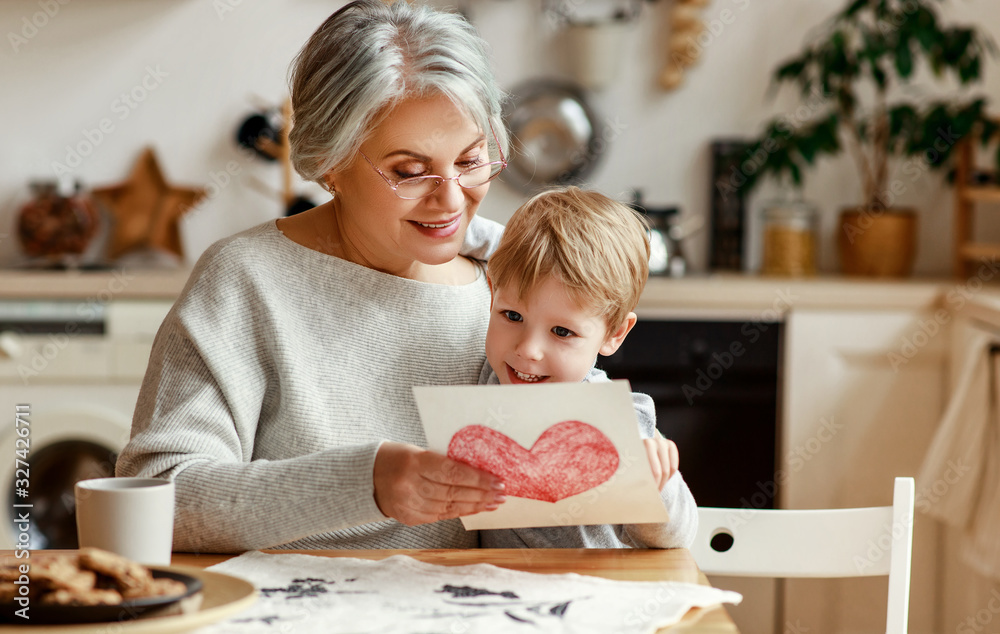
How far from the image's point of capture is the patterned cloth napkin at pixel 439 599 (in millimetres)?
759

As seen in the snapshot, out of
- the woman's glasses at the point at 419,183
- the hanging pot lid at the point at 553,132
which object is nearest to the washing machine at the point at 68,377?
the hanging pot lid at the point at 553,132

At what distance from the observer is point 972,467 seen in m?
2.09

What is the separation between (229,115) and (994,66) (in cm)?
218

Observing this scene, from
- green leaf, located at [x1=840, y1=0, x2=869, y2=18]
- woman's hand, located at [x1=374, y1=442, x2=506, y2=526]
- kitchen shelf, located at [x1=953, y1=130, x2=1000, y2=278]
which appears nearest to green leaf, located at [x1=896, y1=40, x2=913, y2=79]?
green leaf, located at [x1=840, y1=0, x2=869, y2=18]

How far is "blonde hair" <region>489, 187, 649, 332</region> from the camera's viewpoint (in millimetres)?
1058

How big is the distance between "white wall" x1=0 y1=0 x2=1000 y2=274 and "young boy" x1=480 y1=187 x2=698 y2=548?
1839 millimetres

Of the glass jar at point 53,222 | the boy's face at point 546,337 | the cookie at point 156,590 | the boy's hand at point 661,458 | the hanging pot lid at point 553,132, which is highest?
the hanging pot lid at point 553,132

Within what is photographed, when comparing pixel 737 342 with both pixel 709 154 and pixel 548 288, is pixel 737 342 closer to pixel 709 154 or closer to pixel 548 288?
pixel 709 154

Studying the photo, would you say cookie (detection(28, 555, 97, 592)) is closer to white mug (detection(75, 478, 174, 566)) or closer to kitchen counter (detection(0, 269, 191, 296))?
white mug (detection(75, 478, 174, 566))

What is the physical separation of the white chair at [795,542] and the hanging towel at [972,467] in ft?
3.59

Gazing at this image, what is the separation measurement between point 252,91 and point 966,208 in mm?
2011

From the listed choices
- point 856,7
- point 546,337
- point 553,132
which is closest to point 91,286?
point 553,132

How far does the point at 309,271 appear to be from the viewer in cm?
120

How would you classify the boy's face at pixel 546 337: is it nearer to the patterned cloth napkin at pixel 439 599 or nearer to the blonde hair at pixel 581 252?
the blonde hair at pixel 581 252
